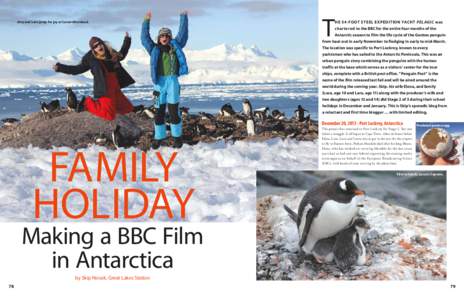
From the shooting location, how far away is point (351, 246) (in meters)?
5.53

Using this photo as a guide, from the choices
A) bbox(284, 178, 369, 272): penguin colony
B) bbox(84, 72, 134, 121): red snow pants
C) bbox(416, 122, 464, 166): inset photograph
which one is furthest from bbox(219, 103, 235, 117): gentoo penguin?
bbox(416, 122, 464, 166): inset photograph

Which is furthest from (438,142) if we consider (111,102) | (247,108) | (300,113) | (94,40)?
(94,40)

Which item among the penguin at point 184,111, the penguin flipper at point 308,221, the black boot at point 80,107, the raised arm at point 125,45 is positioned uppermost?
the raised arm at point 125,45

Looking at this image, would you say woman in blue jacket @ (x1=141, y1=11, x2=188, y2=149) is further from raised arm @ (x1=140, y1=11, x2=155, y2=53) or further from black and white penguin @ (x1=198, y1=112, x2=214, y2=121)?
black and white penguin @ (x1=198, y1=112, x2=214, y2=121)

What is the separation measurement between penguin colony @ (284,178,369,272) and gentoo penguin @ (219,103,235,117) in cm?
124

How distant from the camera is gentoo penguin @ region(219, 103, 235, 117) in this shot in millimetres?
6441

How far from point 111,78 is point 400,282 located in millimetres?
2948

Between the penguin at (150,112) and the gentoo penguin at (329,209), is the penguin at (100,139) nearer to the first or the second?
the penguin at (150,112)

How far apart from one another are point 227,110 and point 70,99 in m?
Answer: 1.43

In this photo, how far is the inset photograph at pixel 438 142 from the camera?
18.7 ft

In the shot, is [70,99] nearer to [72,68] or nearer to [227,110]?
[72,68]

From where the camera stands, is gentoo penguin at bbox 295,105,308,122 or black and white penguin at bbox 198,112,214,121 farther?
black and white penguin at bbox 198,112,214,121

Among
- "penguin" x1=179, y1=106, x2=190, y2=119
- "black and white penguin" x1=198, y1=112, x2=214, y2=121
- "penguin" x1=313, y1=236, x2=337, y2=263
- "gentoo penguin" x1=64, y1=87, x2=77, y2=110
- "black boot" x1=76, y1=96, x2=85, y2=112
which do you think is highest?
"gentoo penguin" x1=64, y1=87, x2=77, y2=110

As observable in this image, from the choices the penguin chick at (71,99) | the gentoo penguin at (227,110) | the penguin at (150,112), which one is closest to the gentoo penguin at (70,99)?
the penguin chick at (71,99)
